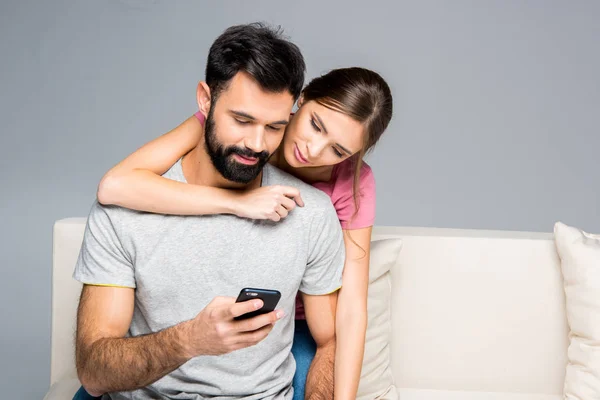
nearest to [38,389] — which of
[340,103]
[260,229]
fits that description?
[260,229]

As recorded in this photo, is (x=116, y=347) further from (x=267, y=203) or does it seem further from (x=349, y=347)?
(x=349, y=347)

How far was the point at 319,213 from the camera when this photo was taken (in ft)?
7.73

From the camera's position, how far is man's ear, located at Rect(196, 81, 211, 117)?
226 cm

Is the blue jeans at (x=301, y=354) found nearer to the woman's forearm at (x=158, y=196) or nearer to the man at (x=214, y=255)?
the man at (x=214, y=255)

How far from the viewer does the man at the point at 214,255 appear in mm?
2150

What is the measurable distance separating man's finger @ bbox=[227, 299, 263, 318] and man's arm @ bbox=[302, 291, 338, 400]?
60 cm

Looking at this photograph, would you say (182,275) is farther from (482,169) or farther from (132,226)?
(482,169)

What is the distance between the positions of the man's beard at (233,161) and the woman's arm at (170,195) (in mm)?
61

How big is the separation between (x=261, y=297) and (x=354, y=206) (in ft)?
2.40

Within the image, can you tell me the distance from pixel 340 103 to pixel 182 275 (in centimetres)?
61

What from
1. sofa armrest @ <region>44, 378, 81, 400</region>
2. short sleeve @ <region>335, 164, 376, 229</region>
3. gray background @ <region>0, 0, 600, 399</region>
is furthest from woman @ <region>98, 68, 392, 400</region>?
gray background @ <region>0, 0, 600, 399</region>

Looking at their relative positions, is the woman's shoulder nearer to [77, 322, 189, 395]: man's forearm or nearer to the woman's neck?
the woman's neck

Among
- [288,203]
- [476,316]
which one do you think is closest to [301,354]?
[288,203]

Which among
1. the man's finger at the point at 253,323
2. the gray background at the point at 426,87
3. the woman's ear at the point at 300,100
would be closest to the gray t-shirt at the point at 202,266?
the woman's ear at the point at 300,100
